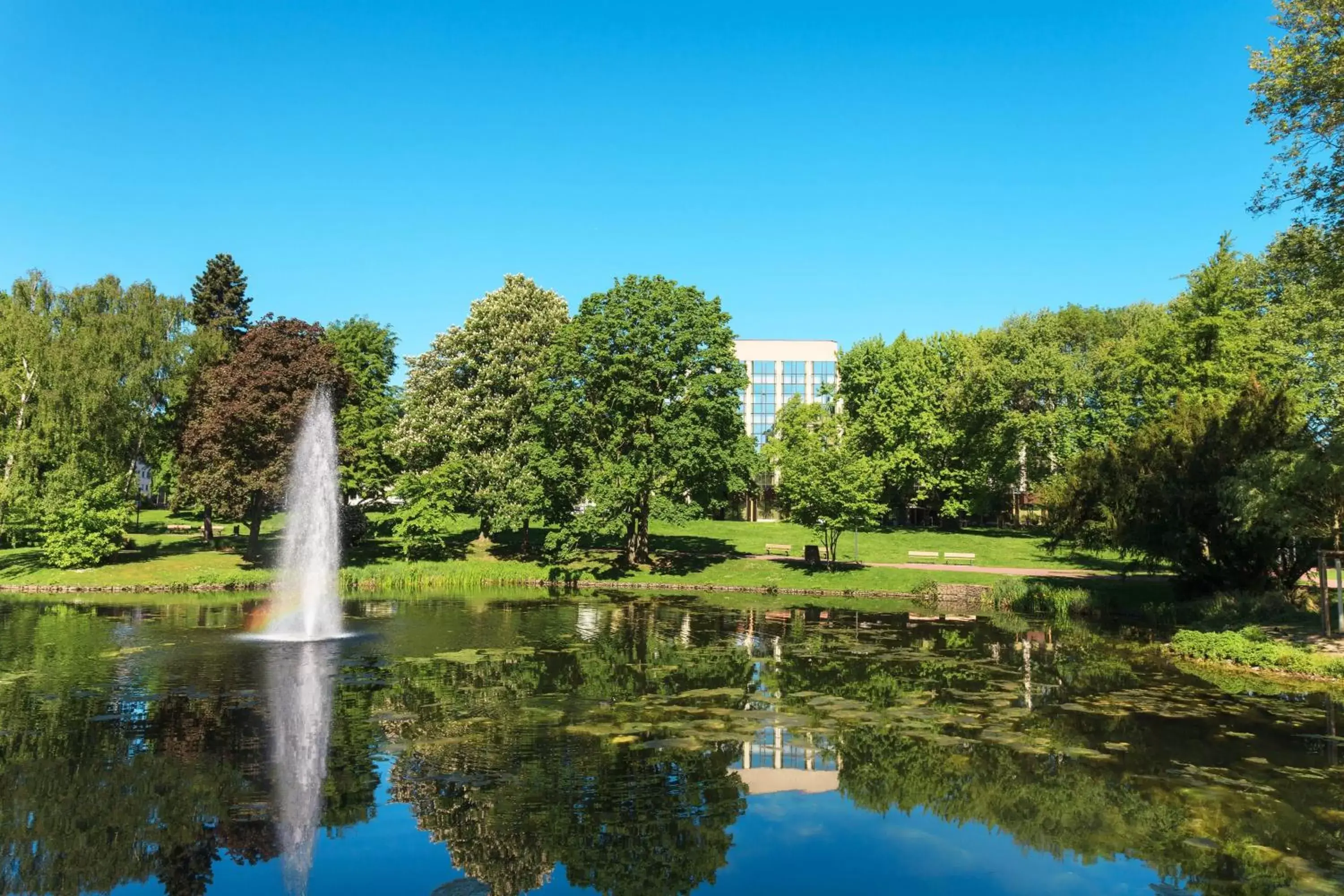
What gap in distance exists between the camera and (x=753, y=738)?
60.2 ft

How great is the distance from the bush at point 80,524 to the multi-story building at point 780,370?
265 ft

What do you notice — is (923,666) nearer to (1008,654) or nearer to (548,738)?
(1008,654)

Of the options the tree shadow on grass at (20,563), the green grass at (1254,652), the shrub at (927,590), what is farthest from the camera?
the tree shadow on grass at (20,563)

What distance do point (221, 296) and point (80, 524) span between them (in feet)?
76.6

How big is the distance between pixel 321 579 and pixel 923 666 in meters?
23.5

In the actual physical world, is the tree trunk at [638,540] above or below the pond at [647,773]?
above

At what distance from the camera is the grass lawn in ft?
155

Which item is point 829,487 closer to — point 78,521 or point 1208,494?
point 1208,494

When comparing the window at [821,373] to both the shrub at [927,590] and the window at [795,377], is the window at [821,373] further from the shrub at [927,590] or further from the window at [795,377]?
the shrub at [927,590]

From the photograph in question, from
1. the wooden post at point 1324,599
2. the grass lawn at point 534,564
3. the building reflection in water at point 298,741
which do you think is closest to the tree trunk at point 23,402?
the grass lawn at point 534,564

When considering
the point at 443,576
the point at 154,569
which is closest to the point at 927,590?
the point at 443,576

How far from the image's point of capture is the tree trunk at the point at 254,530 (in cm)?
5134

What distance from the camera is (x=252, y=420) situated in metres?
48.6

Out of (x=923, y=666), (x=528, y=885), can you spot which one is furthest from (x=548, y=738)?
(x=923, y=666)
